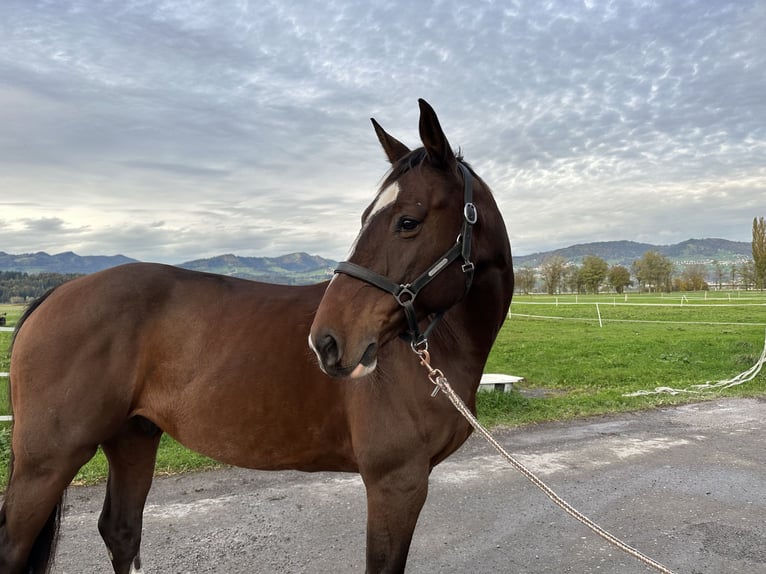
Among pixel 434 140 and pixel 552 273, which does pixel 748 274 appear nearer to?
pixel 552 273

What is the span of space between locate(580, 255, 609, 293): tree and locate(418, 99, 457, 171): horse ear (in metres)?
82.7

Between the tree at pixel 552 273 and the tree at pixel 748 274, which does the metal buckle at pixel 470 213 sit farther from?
the tree at pixel 748 274

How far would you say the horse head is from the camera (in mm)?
1930

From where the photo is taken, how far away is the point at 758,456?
604 centimetres

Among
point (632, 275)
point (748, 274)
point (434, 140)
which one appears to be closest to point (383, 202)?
point (434, 140)

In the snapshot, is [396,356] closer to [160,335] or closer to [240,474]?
[160,335]

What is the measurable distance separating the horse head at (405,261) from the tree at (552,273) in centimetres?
7935

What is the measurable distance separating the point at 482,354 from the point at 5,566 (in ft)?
8.76

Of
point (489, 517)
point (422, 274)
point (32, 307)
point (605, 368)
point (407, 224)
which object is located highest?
point (407, 224)

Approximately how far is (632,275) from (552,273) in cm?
2312

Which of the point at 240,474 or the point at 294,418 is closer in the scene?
the point at 294,418

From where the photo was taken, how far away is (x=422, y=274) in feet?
6.71

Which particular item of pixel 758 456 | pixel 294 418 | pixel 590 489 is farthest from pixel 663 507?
pixel 294 418

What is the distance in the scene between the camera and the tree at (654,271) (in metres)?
85.3
